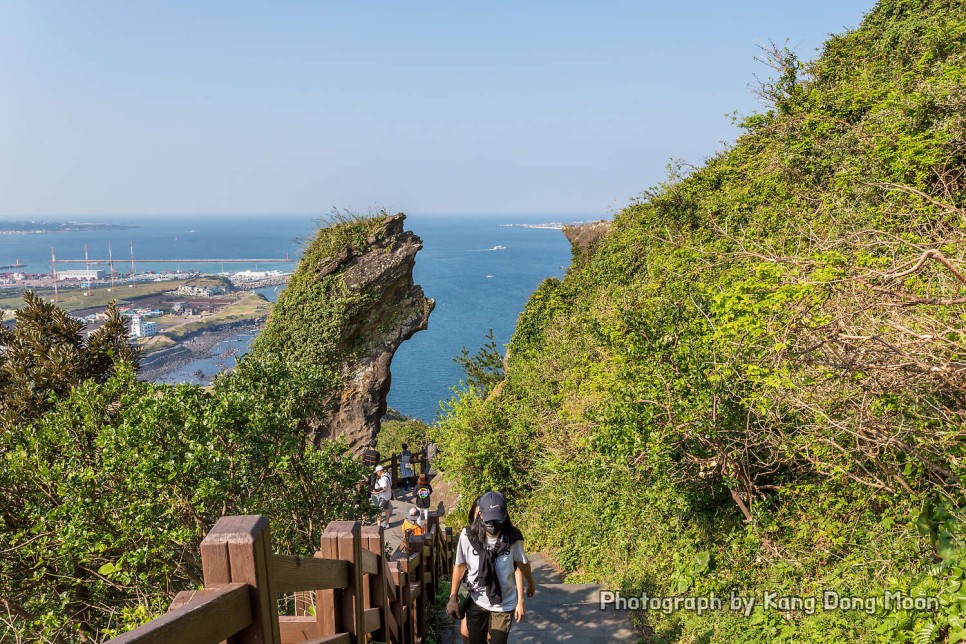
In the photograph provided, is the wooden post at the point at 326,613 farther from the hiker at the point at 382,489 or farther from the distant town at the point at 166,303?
the distant town at the point at 166,303

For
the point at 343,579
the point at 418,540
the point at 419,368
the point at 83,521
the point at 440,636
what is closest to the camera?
the point at 343,579

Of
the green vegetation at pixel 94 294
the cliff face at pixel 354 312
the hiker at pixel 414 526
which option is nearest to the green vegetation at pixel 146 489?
the hiker at pixel 414 526

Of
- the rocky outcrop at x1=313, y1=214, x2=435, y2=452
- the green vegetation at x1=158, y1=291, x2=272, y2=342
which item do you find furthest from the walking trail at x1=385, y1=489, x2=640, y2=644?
the green vegetation at x1=158, y1=291, x2=272, y2=342

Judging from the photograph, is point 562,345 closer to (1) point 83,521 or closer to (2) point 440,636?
(2) point 440,636

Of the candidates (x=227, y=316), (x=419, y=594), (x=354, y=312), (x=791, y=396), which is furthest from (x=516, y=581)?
(x=227, y=316)

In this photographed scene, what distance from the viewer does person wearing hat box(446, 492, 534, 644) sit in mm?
4062

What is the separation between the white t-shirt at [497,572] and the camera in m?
4.10

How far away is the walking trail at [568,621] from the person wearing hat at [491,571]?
50.7 inches

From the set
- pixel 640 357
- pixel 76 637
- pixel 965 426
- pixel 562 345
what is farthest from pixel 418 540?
pixel 562 345

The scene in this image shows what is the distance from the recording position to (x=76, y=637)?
5.84 meters

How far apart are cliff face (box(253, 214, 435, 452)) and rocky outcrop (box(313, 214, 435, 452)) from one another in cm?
3

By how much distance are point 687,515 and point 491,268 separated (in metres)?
119

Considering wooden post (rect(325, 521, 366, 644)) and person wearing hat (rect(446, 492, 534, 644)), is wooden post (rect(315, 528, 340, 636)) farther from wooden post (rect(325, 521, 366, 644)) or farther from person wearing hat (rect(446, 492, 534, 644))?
person wearing hat (rect(446, 492, 534, 644))

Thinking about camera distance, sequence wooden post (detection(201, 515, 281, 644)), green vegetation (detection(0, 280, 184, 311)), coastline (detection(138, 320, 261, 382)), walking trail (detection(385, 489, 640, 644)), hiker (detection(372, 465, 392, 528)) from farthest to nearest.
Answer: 1. green vegetation (detection(0, 280, 184, 311))
2. coastline (detection(138, 320, 261, 382))
3. hiker (detection(372, 465, 392, 528))
4. walking trail (detection(385, 489, 640, 644))
5. wooden post (detection(201, 515, 281, 644))
